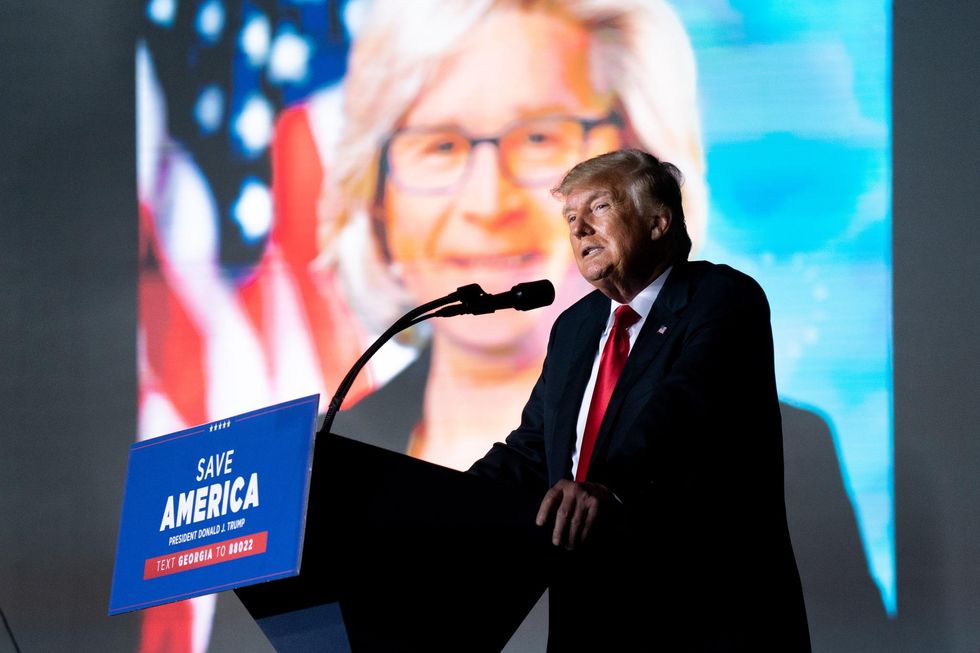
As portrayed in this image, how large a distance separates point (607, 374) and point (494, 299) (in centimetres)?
26

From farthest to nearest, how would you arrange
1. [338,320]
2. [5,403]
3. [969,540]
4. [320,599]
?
[5,403], [338,320], [969,540], [320,599]

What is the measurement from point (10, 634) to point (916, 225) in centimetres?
312

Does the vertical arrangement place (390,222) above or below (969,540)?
above

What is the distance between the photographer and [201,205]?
3.54 m

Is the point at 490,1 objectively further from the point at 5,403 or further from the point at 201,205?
the point at 5,403

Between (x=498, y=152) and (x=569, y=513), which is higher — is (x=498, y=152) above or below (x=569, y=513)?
above

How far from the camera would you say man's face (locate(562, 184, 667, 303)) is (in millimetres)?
1916

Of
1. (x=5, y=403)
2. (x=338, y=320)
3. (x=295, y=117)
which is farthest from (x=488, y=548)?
(x=5, y=403)

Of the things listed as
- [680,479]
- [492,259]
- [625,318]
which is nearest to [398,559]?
[680,479]

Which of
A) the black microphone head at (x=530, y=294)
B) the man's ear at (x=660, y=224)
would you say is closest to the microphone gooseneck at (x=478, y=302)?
the black microphone head at (x=530, y=294)

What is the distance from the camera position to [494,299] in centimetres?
169

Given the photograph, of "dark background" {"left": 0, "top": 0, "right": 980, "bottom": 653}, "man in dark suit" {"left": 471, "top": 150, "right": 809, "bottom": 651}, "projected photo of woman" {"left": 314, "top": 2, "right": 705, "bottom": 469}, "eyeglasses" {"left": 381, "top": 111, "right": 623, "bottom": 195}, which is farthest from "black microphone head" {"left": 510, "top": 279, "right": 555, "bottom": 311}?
"dark background" {"left": 0, "top": 0, "right": 980, "bottom": 653}

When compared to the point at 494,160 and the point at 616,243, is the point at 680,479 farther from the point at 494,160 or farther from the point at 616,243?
the point at 494,160

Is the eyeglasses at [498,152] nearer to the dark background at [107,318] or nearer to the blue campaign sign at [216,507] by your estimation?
the dark background at [107,318]
